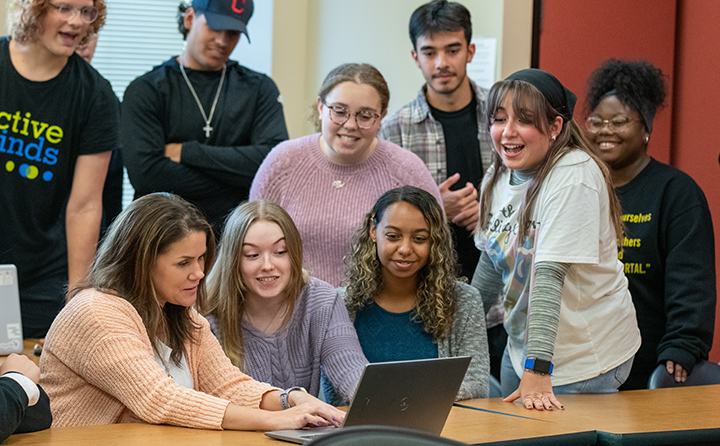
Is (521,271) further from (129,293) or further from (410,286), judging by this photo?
(129,293)

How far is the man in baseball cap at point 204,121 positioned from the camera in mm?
3086

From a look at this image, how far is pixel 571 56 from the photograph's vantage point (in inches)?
157

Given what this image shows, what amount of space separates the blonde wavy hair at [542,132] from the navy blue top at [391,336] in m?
0.50

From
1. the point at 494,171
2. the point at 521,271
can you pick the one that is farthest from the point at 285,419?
the point at 494,171

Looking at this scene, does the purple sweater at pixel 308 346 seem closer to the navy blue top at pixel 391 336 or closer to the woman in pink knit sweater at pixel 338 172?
the navy blue top at pixel 391 336

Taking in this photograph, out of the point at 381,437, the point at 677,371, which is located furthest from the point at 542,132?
the point at 381,437

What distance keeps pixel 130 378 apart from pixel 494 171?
51.1 inches

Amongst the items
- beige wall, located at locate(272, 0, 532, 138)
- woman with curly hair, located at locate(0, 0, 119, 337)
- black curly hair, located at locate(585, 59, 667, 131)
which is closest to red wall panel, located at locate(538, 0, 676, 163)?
beige wall, located at locate(272, 0, 532, 138)

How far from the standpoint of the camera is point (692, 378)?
2783 mm

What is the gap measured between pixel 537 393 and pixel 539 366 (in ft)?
0.28

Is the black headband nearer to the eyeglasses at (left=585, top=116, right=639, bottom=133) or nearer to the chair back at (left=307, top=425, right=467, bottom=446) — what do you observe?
the eyeglasses at (left=585, top=116, right=639, bottom=133)

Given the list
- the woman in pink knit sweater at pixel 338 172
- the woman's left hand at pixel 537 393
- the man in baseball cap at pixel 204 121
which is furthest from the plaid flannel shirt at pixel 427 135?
the woman's left hand at pixel 537 393

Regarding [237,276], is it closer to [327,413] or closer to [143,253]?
[143,253]

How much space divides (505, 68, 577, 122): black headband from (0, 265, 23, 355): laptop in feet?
5.28
